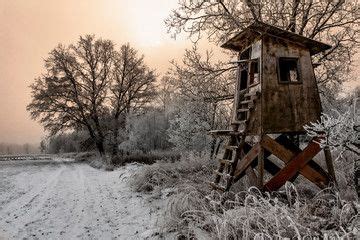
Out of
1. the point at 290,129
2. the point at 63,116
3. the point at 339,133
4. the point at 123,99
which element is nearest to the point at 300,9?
the point at 290,129

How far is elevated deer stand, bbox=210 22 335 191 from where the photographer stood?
827cm

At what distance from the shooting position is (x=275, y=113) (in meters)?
8.41

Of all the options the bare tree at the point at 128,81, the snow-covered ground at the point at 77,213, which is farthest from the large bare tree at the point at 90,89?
the snow-covered ground at the point at 77,213

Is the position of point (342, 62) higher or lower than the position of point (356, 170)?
higher

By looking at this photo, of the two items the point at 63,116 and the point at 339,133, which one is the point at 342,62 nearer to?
the point at 339,133

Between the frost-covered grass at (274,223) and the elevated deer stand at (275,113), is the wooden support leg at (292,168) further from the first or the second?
the frost-covered grass at (274,223)

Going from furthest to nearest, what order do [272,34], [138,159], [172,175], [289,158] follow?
[138,159] → [172,175] → [272,34] → [289,158]

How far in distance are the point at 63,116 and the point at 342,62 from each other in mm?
24724

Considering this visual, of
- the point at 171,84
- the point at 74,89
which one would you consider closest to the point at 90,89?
the point at 74,89

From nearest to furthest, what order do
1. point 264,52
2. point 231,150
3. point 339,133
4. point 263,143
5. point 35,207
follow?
point 339,133 < point 263,143 < point 264,52 < point 231,150 < point 35,207

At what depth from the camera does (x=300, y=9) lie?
12898 millimetres

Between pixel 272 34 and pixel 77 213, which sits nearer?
pixel 272 34

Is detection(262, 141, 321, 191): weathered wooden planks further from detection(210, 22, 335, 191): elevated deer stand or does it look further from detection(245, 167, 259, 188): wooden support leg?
detection(245, 167, 259, 188): wooden support leg

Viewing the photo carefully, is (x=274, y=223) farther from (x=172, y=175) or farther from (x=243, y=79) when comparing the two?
(x=172, y=175)
